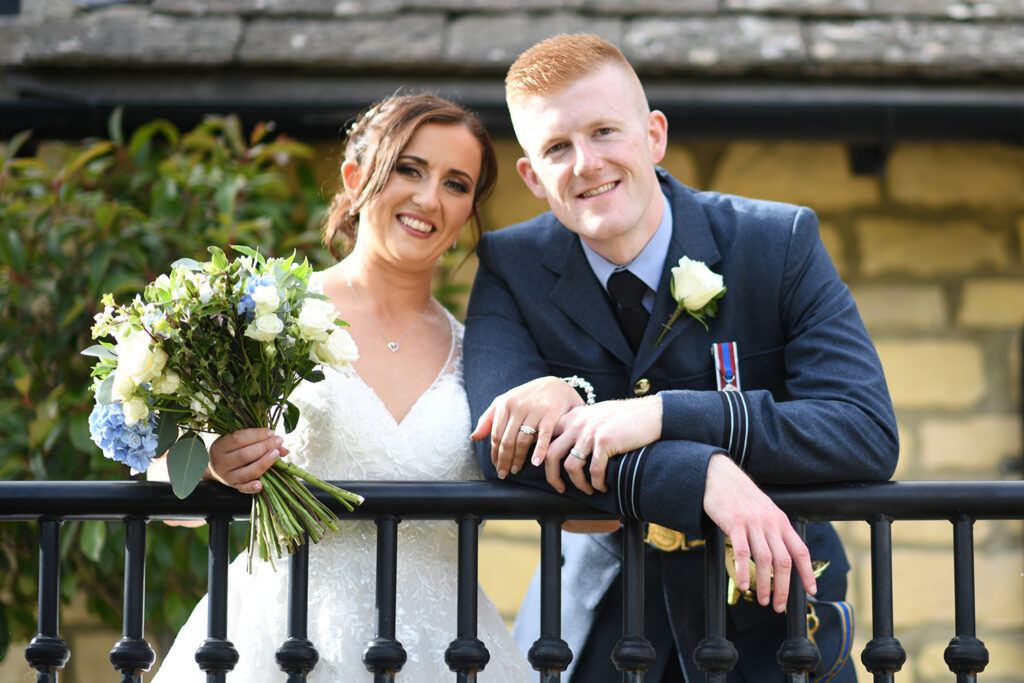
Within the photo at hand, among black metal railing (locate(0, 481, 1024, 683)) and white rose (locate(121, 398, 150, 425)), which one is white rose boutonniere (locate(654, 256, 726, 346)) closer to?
black metal railing (locate(0, 481, 1024, 683))

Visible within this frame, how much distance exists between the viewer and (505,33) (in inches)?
152

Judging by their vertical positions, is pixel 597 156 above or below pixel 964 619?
above

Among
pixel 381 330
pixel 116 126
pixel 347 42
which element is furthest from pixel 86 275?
pixel 381 330

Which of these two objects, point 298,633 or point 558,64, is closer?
point 298,633

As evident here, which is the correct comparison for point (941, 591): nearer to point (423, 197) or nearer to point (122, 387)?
point (423, 197)

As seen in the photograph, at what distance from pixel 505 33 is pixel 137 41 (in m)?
1.33

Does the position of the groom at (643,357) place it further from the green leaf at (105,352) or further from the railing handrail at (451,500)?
the green leaf at (105,352)

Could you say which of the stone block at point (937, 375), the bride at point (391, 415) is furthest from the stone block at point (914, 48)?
the bride at point (391, 415)

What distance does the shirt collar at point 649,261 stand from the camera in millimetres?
2307

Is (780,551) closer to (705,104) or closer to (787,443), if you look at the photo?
(787,443)

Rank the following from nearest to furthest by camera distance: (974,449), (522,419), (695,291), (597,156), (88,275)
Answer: (522,419) < (695,291) < (597,156) < (88,275) < (974,449)

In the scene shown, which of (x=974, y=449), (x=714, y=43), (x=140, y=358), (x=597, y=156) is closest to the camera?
(x=140, y=358)

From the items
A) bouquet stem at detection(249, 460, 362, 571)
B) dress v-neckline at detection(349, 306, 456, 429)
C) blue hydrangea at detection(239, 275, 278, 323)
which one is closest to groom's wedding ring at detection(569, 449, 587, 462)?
bouquet stem at detection(249, 460, 362, 571)

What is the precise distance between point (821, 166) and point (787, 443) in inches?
101
